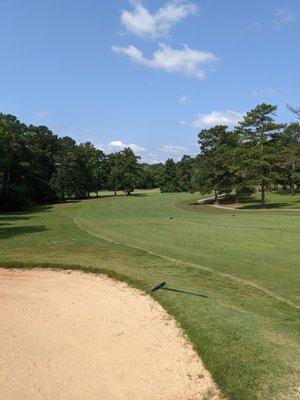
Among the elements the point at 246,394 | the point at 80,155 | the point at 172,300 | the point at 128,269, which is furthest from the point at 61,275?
the point at 80,155

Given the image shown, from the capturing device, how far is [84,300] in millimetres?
11719

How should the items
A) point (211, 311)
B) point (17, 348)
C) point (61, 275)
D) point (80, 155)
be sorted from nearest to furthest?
1. point (17, 348)
2. point (211, 311)
3. point (61, 275)
4. point (80, 155)

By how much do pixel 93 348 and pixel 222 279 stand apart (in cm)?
621

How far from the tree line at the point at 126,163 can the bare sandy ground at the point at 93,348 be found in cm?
4267

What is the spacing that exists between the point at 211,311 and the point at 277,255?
8565 mm

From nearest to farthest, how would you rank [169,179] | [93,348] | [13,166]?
[93,348]
[13,166]
[169,179]

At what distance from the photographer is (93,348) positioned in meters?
8.77

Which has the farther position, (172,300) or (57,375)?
(172,300)

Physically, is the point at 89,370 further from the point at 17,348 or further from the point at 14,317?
the point at 14,317

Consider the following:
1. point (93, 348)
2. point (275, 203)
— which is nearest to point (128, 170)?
point (275, 203)

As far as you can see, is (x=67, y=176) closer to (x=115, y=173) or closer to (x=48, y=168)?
(x=48, y=168)

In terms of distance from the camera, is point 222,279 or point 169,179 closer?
point 222,279

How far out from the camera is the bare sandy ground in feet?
23.6

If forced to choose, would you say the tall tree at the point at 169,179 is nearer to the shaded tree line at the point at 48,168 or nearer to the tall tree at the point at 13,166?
the shaded tree line at the point at 48,168
